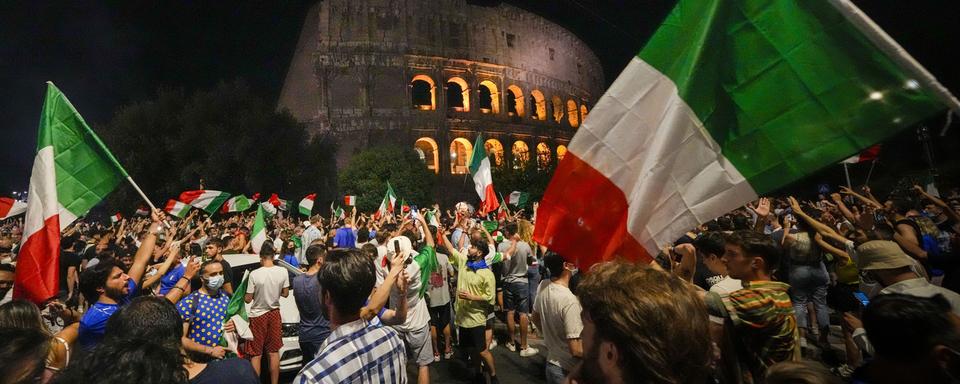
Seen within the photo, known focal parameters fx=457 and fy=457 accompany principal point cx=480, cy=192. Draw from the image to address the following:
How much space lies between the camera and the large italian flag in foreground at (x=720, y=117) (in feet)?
6.49

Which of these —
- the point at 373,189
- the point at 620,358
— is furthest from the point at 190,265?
the point at 373,189

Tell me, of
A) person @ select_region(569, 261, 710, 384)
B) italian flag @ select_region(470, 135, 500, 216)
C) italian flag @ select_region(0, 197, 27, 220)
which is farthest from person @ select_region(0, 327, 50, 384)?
italian flag @ select_region(0, 197, 27, 220)

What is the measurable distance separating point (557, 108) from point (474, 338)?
4652cm

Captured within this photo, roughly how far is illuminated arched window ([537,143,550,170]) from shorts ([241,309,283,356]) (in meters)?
36.8

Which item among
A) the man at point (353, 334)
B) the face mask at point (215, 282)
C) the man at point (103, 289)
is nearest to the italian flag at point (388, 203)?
the face mask at point (215, 282)

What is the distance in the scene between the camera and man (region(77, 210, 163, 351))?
10.7 ft

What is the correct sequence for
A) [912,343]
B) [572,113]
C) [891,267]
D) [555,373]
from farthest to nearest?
[572,113], [555,373], [891,267], [912,343]

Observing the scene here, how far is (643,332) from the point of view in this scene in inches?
51.6

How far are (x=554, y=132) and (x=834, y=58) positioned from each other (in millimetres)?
47589

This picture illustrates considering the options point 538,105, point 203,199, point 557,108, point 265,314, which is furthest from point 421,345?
point 557,108

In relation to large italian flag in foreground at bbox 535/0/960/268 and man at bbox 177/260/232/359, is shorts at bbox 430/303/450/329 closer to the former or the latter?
man at bbox 177/260/232/359

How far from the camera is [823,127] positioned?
2084mm

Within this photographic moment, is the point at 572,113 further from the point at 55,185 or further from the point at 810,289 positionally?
the point at 55,185

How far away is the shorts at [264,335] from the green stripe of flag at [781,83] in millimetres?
5501
